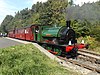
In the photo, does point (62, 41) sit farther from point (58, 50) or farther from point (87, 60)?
point (87, 60)

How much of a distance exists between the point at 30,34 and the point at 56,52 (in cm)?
639

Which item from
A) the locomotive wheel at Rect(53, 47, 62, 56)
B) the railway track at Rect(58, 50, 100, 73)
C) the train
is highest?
the train

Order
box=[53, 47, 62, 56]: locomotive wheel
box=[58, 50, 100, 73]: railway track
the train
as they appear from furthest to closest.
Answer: box=[53, 47, 62, 56]: locomotive wheel < the train < box=[58, 50, 100, 73]: railway track

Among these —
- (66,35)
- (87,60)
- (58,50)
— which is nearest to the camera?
(87,60)

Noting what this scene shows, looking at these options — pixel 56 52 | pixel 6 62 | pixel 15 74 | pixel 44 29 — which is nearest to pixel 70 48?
pixel 56 52

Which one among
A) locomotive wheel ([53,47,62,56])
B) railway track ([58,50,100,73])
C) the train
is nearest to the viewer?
railway track ([58,50,100,73])

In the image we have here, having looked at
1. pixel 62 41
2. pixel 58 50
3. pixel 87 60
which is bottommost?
pixel 87 60

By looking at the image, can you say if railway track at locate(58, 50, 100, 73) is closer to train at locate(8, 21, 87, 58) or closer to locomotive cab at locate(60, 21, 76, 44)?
train at locate(8, 21, 87, 58)

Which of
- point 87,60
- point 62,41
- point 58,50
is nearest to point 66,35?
point 62,41

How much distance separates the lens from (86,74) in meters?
11.1

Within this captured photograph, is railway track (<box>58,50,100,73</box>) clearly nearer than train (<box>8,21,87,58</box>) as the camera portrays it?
Yes

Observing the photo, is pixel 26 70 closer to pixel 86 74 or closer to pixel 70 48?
pixel 86 74

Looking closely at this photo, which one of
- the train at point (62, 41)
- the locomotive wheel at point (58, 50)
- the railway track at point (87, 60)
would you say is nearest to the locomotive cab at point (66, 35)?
the train at point (62, 41)

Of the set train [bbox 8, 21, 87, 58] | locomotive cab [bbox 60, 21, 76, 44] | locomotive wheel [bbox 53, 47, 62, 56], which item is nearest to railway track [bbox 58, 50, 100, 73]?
train [bbox 8, 21, 87, 58]
